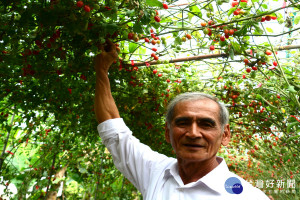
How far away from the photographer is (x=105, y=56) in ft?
5.01

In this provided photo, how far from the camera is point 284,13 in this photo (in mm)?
2260

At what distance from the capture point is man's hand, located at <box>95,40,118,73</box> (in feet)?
5.00

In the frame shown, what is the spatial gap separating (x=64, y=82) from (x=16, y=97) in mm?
467

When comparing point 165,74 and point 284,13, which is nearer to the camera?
point 284,13

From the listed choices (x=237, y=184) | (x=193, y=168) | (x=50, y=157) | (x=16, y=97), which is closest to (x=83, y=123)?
(x=16, y=97)

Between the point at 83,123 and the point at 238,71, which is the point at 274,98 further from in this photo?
the point at 83,123

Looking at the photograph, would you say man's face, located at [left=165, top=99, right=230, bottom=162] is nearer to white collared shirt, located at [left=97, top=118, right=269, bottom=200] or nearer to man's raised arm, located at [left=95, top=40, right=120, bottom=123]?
white collared shirt, located at [left=97, top=118, right=269, bottom=200]

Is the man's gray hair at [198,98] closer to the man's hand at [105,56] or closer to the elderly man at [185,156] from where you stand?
the elderly man at [185,156]

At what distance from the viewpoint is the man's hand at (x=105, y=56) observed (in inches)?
60.0

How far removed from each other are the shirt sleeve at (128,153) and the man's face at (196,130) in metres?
0.19

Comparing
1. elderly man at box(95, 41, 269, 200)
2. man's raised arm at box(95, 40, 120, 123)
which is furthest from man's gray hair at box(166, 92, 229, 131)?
man's raised arm at box(95, 40, 120, 123)

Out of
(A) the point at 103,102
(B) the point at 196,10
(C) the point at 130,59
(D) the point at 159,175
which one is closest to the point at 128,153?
(D) the point at 159,175

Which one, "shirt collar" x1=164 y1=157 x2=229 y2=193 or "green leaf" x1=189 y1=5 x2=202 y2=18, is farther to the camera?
"green leaf" x1=189 y1=5 x2=202 y2=18

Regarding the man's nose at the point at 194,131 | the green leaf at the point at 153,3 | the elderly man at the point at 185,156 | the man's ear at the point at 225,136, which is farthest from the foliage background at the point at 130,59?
the man's ear at the point at 225,136
